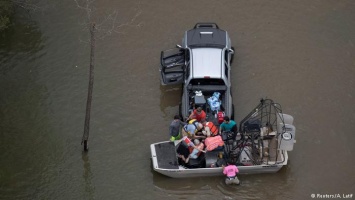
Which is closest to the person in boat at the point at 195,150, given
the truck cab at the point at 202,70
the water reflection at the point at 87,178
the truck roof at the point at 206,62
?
the truck cab at the point at 202,70

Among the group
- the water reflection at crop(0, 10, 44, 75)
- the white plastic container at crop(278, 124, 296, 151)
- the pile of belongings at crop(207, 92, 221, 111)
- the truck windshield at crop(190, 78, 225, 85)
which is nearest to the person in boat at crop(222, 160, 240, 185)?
the white plastic container at crop(278, 124, 296, 151)

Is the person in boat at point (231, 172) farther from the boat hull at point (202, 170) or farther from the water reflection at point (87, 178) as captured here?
the water reflection at point (87, 178)

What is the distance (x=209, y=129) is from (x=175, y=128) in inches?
45.1

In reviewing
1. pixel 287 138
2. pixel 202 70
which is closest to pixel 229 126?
pixel 287 138

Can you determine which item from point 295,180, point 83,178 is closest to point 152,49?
point 83,178

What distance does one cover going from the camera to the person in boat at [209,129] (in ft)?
60.5

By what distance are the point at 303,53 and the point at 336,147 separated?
478cm

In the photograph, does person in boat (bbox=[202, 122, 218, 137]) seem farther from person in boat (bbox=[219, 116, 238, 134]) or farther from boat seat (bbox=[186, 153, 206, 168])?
boat seat (bbox=[186, 153, 206, 168])

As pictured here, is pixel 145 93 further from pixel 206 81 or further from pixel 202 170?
pixel 202 170

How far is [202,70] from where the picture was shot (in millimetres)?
19766

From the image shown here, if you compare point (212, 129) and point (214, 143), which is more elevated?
point (212, 129)

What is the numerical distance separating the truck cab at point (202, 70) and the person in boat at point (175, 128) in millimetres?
739

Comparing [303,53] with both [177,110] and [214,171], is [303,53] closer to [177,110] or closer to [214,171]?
[177,110]

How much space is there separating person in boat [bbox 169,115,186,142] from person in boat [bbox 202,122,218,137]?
850 mm
